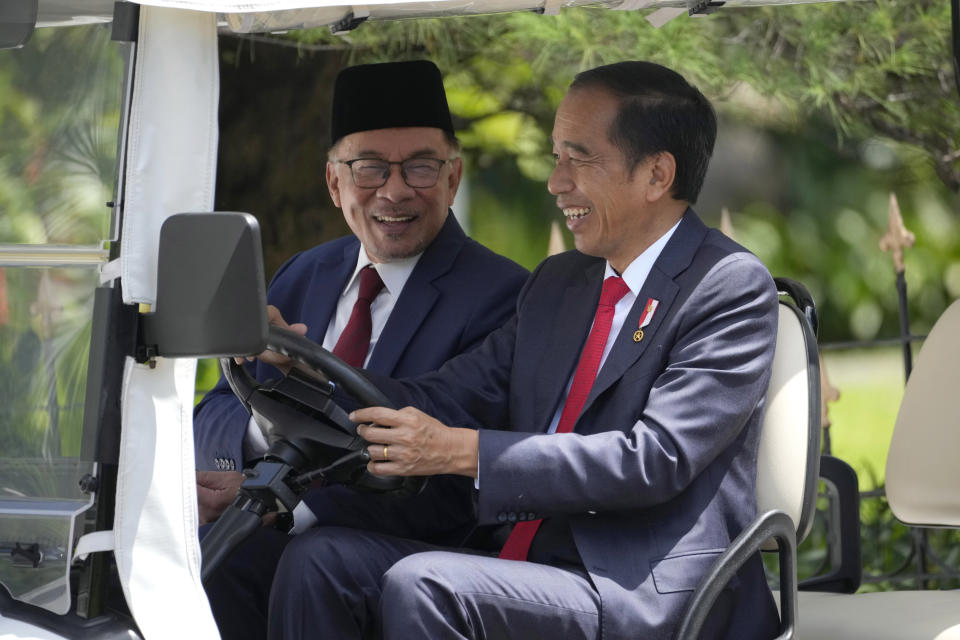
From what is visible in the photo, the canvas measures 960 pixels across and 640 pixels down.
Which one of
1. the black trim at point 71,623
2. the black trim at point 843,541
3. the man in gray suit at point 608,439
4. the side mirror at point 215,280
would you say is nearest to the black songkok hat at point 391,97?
the man in gray suit at point 608,439

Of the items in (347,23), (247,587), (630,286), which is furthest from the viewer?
(347,23)

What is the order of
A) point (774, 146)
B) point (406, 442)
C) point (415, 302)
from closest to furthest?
1. point (406, 442)
2. point (415, 302)
3. point (774, 146)

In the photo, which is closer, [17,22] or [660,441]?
[17,22]

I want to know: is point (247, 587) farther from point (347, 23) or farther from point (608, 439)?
point (347, 23)

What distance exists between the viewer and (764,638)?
251cm

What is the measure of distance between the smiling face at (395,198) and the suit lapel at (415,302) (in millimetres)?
42

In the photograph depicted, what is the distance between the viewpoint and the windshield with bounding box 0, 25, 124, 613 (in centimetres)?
189

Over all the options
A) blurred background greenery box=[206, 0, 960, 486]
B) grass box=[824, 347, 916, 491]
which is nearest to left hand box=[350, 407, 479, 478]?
blurred background greenery box=[206, 0, 960, 486]

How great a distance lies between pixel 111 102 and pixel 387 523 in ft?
4.21

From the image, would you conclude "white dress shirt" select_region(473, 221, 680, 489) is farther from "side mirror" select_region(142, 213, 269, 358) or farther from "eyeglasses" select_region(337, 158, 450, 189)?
"side mirror" select_region(142, 213, 269, 358)

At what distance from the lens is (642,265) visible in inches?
108

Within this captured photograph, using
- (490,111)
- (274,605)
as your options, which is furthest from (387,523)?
(490,111)

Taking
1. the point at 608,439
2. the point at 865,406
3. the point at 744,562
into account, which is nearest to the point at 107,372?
the point at 608,439

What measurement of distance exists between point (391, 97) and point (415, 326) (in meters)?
0.61
